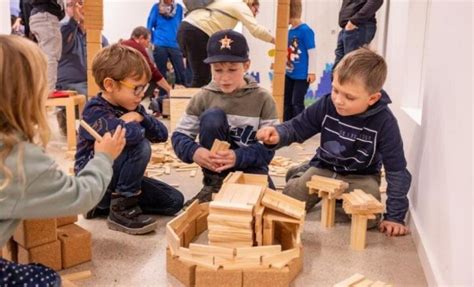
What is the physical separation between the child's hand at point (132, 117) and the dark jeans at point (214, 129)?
266 mm

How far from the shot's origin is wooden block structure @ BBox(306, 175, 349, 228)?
188 centimetres

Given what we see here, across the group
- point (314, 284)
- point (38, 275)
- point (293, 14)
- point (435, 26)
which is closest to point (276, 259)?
point (314, 284)

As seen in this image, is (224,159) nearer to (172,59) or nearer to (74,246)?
(74,246)

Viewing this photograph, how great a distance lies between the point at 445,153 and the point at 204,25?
90.3 inches

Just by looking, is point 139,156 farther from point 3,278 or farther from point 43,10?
point 43,10

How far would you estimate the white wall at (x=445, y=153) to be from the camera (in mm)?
1221

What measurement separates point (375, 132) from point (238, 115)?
55 cm

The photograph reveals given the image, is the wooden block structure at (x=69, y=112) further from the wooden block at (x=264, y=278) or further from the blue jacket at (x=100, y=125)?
the wooden block at (x=264, y=278)

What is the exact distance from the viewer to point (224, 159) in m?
1.99

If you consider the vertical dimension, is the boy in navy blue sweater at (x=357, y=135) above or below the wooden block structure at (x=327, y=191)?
above

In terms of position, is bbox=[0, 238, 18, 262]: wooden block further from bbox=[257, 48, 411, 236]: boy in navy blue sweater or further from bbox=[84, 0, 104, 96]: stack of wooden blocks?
bbox=[84, 0, 104, 96]: stack of wooden blocks

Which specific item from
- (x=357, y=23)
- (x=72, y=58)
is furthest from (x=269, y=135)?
(x=72, y=58)

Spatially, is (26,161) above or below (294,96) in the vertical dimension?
above

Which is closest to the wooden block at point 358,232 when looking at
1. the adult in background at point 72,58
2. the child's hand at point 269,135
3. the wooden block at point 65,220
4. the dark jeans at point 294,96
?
the child's hand at point 269,135
